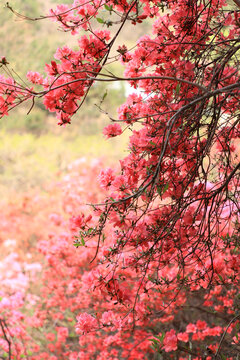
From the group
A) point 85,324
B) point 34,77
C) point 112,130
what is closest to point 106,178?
point 112,130

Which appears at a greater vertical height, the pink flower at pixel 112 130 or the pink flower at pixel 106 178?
the pink flower at pixel 112 130

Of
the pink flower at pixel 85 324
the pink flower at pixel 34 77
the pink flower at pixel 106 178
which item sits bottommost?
the pink flower at pixel 85 324


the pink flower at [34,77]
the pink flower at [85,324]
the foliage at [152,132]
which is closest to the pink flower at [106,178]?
the foliage at [152,132]

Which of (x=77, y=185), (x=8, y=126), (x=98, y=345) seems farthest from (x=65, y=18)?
(x=8, y=126)

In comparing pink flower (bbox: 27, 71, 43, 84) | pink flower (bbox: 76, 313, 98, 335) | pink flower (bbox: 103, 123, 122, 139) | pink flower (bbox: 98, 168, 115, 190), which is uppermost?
pink flower (bbox: 27, 71, 43, 84)

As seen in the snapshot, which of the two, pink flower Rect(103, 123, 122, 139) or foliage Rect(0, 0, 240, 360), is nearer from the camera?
foliage Rect(0, 0, 240, 360)

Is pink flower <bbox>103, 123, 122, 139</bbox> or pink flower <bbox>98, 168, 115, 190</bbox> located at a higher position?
pink flower <bbox>103, 123, 122, 139</bbox>

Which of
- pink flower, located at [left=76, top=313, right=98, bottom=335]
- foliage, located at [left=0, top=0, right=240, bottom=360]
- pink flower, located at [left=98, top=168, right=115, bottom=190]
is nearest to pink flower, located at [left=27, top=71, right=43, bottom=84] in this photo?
foliage, located at [left=0, top=0, right=240, bottom=360]

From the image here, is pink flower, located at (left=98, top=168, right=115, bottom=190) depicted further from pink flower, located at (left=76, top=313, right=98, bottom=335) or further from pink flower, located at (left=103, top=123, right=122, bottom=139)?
pink flower, located at (left=76, top=313, right=98, bottom=335)

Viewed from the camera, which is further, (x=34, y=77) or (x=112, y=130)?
(x=112, y=130)

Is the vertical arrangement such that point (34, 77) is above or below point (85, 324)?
above

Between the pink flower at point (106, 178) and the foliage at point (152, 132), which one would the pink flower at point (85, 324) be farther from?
the pink flower at point (106, 178)

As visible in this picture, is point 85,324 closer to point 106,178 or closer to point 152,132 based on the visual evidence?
point 106,178

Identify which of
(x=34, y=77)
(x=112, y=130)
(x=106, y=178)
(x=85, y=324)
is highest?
(x=34, y=77)
